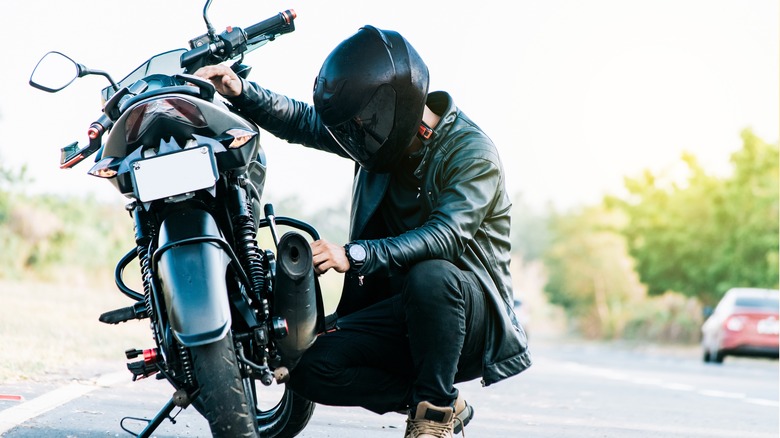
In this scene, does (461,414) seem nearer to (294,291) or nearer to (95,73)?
(294,291)

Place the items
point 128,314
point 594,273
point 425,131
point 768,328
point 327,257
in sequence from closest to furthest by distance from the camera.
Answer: point 327,257 → point 128,314 → point 425,131 → point 768,328 → point 594,273

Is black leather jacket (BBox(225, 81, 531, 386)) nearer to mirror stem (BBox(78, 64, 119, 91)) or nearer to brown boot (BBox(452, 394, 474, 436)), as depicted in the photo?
brown boot (BBox(452, 394, 474, 436))

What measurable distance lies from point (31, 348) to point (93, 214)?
16905 millimetres

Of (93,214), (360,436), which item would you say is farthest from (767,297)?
(360,436)

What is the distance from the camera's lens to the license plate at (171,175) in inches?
152

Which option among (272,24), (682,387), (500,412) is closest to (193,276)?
(272,24)

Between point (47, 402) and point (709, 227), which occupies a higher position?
point (47, 402)

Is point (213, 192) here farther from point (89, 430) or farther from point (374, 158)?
point (89, 430)

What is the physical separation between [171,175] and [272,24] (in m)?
1.52

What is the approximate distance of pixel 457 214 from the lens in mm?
4430

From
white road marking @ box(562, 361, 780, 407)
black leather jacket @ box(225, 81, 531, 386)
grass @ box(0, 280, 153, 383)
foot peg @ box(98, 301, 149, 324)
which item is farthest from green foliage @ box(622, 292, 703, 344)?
foot peg @ box(98, 301, 149, 324)

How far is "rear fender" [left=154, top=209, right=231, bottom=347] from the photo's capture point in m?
Result: 3.68

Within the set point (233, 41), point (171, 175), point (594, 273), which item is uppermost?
point (233, 41)

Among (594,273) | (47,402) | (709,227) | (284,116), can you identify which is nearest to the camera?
(284,116)
